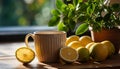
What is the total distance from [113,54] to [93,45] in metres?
0.16

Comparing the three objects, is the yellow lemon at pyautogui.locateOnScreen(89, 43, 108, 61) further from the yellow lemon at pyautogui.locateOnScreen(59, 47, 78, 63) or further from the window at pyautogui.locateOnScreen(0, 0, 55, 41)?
the window at pyautogui.locateOnScreen(0, 0, 55, 41)

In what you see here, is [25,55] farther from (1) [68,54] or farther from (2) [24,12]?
(2) [24,12]

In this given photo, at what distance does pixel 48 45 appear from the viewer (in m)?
1.15

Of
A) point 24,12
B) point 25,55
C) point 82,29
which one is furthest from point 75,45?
point 24,12

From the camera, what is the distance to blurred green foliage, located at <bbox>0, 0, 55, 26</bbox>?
7.70 feet

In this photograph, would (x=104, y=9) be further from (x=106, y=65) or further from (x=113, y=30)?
(x=106, y=65)

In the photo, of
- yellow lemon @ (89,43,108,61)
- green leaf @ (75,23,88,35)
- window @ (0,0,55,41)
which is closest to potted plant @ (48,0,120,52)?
green leaf @ (75,23,88,35)

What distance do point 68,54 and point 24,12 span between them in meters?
1.43

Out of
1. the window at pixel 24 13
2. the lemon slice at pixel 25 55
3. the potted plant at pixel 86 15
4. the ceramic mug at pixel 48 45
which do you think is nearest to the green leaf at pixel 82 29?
the potted plant at pixel 86 15

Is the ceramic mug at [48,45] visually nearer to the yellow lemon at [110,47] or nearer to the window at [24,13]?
the yellow lemon at [110,47]

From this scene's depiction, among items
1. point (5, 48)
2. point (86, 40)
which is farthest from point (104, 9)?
point (5, 48)

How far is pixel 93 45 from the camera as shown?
3.89 ft

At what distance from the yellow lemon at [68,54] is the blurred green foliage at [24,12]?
117 cm

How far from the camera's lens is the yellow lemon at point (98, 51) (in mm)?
1170
